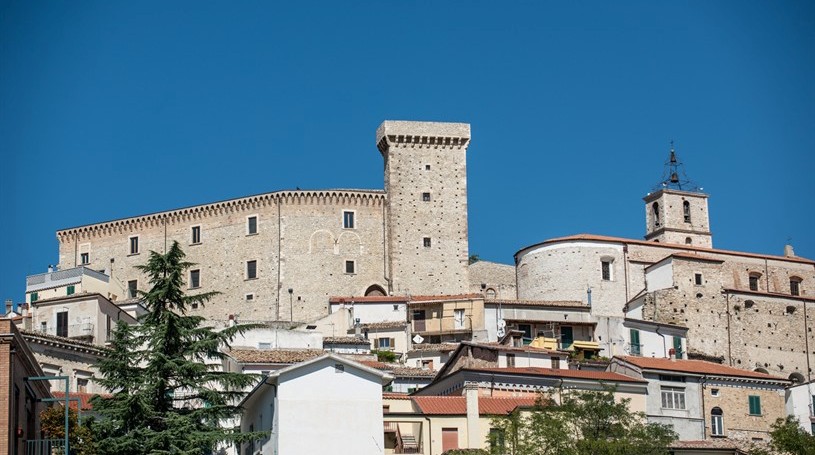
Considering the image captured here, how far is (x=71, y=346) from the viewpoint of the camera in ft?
184

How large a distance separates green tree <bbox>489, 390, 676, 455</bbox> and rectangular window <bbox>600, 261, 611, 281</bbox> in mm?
32697

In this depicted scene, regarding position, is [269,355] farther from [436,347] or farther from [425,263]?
[425,263]

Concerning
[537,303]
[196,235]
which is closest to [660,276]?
[537,303]

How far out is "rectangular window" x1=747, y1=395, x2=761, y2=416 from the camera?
60938mm

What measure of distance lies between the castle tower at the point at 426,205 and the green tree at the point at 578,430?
3589cm

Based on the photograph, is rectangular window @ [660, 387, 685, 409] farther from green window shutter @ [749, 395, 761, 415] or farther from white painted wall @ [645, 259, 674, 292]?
white painted wall @ [645, 259, 674, 292]

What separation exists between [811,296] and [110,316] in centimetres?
4148

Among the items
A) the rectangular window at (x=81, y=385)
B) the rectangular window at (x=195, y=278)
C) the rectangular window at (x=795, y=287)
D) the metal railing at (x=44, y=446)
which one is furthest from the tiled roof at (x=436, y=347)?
the metal railing at (x=44, y=446)

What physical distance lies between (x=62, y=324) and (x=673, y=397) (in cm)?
2596

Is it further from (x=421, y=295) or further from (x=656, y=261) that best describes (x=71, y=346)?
(x=656, y=261)

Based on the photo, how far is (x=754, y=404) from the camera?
201 ft

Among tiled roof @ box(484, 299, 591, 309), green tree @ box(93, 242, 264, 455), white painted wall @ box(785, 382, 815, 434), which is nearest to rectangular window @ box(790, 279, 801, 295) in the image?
tiled roof @ box(484, 299, 591, 309)

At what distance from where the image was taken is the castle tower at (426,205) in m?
→ 85.5

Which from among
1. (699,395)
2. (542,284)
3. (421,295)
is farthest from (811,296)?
(699,395)
